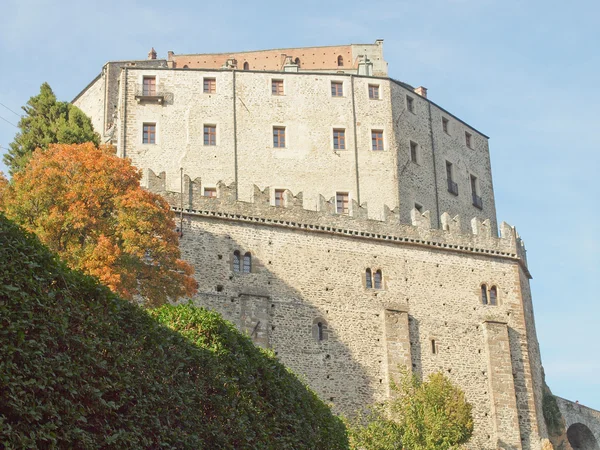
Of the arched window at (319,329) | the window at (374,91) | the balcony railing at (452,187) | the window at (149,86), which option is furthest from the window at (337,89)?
the arched window at (319,329)

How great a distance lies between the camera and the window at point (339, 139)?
5541 cm

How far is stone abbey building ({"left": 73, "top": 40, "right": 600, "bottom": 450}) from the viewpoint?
4656 centimetres

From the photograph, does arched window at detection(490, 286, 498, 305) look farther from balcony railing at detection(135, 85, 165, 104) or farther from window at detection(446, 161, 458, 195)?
balcony railing at detection(135, 85, 165, 104)

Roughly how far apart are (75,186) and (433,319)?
1832cm

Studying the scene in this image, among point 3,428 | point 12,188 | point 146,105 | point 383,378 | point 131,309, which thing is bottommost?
point 3,428

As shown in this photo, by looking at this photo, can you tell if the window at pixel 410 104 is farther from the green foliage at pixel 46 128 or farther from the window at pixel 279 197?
the green foliage at pixel 46 128

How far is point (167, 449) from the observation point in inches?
764

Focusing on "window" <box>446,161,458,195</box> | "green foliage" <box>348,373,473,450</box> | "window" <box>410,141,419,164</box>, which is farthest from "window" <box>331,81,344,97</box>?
"green foliage" <box>348,373,473,450</box>

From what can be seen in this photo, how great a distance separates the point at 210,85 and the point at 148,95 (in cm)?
313

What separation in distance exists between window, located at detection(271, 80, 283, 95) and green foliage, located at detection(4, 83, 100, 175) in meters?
9.15

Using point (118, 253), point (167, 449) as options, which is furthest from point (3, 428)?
point (118, 253)

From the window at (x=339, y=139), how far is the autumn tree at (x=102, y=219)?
54.3ft

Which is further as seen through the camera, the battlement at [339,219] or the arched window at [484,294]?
the arched window at [484,294]

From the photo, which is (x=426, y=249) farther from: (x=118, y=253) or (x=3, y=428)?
(x=3, y=428)
